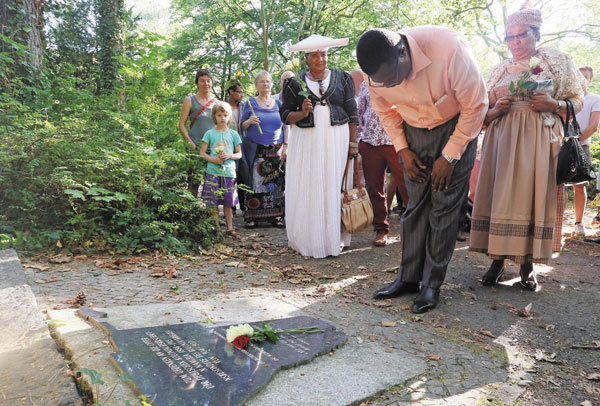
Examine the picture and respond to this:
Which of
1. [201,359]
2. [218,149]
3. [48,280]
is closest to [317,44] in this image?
[218,149]

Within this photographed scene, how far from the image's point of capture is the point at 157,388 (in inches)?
76.5

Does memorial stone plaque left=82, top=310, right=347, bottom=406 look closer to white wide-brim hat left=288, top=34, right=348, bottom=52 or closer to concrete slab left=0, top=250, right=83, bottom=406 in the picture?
concrete slab left=0, top=250, right=83, bottom=406

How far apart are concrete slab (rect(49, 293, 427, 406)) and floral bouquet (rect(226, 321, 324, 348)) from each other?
9.8 inches

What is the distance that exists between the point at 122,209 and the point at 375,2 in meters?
16.0

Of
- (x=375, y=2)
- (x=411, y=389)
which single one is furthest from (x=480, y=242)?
(x=375, y=2)

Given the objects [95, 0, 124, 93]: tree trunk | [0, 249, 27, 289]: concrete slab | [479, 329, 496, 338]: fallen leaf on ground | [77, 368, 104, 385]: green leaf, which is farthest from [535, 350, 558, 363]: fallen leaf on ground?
[95, 0, 124, 93]: tree trunk

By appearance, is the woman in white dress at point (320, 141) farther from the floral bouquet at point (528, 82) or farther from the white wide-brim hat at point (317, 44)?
the floral bouquet at point (528, 82)

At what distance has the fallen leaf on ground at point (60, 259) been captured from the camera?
4.25 m

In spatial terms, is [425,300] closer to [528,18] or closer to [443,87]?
[443,87]

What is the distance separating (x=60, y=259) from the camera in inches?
169

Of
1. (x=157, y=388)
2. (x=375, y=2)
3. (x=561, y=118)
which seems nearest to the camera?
(x=157, y=388)

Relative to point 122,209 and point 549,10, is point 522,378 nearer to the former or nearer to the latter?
point 122,209

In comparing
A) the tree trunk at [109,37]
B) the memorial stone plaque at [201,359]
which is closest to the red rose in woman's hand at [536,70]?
the memorial stone plaque at [201,359]

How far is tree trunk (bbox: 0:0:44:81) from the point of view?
690cm
